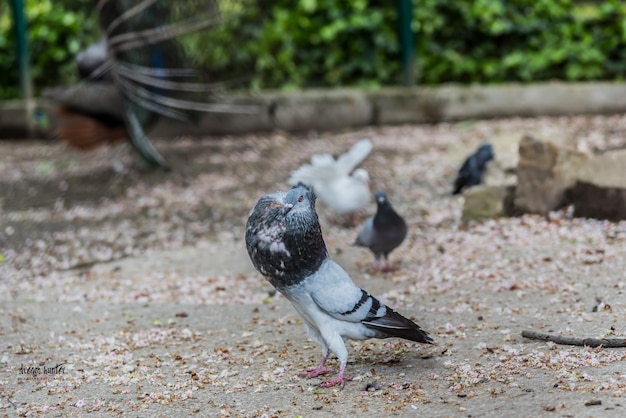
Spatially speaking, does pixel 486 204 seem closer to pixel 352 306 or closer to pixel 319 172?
pixel 319 172

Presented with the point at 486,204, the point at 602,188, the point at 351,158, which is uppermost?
the point at 351,158

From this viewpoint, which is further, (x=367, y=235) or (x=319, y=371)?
(x=367, y=235)

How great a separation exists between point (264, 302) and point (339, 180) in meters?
1.28

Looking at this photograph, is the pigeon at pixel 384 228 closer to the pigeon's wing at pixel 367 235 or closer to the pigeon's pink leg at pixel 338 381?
the pigeon's wing at pixel 367 235

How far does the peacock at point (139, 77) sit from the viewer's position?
7457mm

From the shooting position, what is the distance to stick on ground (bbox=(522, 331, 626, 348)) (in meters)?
3.42

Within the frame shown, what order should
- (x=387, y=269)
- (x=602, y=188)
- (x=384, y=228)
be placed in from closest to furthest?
(x=384, y=228), (x=387, y=269), (x=602, y=188)

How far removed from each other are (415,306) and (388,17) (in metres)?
5.90

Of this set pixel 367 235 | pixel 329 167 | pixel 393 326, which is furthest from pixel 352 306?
pixel 329 167

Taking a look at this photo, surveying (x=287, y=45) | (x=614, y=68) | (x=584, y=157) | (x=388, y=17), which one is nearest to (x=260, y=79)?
(x=287, y=45)

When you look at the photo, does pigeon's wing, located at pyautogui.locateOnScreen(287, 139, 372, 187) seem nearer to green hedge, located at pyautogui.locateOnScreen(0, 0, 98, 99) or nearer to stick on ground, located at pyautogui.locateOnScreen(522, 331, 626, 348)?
stick on ground, located at pyautogui.locateOnScreen(522, 331, 626, 348)

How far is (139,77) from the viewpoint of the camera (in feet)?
24.9

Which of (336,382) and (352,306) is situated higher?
(352,306)

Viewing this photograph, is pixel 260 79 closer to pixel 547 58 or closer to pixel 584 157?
pixel 547 58
